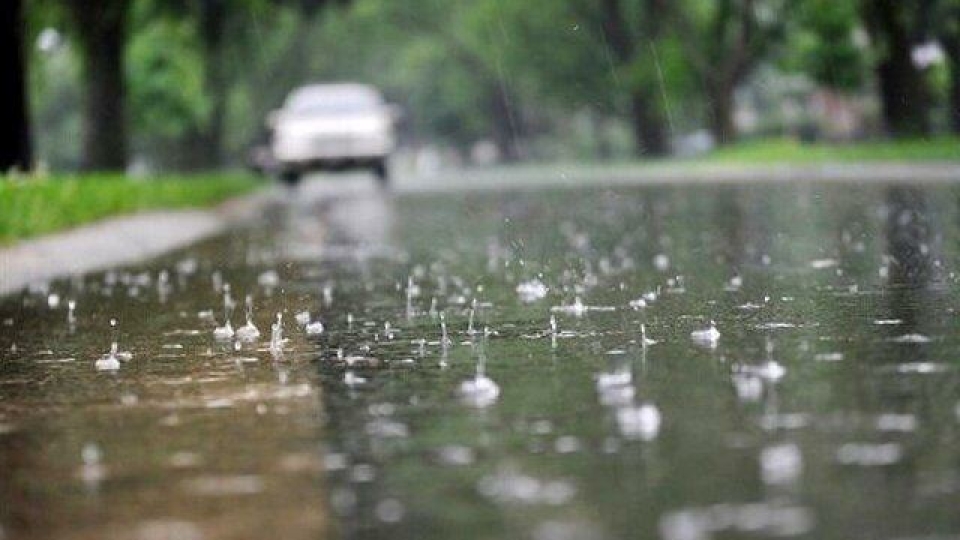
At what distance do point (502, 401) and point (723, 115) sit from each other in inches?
2217

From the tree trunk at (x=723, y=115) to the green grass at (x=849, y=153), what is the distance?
197 cm

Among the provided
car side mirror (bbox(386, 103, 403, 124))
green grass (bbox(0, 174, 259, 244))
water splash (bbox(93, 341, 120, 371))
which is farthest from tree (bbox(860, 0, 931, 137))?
water splash (bbox(93, 341, 120, 371))

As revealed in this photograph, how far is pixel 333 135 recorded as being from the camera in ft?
156

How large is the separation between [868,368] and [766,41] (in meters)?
57.4

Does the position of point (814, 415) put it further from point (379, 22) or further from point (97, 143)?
point (379, 22)

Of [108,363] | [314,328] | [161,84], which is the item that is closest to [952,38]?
[161,84]

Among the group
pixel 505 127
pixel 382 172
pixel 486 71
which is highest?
pixel 486 71

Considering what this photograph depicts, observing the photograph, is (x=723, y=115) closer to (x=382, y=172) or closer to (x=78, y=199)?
(x=382, y=172)

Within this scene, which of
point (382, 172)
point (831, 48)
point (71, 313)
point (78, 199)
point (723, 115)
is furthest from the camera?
point (723, 115)

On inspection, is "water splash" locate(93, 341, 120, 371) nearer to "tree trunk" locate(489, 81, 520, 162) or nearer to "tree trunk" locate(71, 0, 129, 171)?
"tree trunk" locate(71, 0, 129, 171)

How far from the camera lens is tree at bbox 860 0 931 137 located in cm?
4800

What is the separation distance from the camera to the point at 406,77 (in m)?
110

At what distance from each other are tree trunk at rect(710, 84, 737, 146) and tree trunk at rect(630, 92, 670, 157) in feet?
41.6

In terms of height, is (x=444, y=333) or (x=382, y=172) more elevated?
(x=382, y=172)
